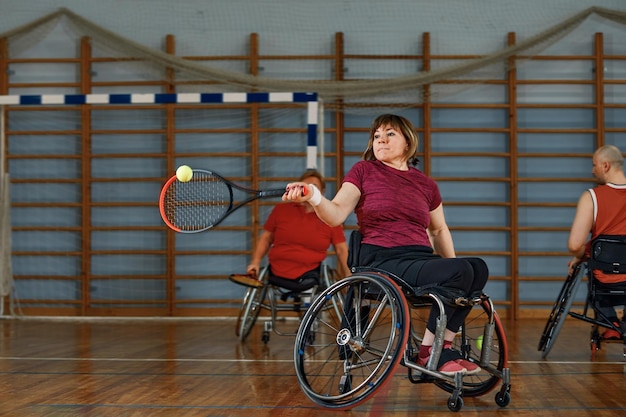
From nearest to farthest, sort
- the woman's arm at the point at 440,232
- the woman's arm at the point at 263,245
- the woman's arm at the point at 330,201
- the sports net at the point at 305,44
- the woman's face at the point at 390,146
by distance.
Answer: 1. the woman's arm at the point at 330,201
2. the woman's face at the point at 390,146
3. the woman's arm at the point at 440,232
4. the woman's arm at the point at 263,245
5. the sports net at the point at 305,44

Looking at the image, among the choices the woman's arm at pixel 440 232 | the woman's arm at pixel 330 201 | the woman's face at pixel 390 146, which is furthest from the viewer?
the woman's arm at pixel 440 232

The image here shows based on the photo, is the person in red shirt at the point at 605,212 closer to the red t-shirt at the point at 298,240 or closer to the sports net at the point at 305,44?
the red t-shirt at the point at 298,240

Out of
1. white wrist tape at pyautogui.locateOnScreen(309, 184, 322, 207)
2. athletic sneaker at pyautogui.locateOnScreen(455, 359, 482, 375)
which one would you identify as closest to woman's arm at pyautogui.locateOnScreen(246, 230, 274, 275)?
white wrist tape at pyautogui.locateOnScreen(309, 184, 322, 207)

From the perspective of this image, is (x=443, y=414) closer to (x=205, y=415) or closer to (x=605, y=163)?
(x=205, y=415)

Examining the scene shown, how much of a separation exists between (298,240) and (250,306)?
46cm

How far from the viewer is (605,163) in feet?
13.4

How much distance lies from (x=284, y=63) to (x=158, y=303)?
7.27 feet

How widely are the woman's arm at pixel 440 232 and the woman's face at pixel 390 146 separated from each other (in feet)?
0.84

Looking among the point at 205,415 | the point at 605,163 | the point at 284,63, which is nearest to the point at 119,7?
the point at 284,63

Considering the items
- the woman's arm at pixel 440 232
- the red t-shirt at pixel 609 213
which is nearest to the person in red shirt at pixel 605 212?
the red t-shirt at pixel 609 213

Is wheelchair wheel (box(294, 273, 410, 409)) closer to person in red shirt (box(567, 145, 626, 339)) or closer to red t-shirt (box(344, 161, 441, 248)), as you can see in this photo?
red t-shirt (box(344, 161, 441, 248))

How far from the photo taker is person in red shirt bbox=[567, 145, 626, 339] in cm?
400

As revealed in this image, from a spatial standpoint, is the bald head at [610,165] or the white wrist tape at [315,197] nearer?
the white wrist tape at [315,197]

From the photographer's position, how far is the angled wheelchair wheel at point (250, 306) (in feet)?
16.4
